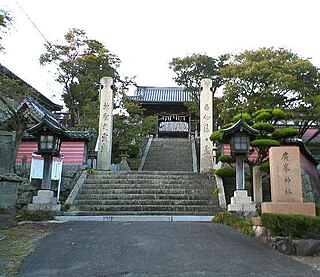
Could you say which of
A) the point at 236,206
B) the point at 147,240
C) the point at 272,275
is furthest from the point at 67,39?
the point at 272,275

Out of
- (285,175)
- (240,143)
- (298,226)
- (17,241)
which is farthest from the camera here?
(240,143)

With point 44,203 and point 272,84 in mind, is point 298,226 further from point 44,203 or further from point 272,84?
point 272,84

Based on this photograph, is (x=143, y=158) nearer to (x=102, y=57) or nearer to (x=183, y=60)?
(x=102, y=57)

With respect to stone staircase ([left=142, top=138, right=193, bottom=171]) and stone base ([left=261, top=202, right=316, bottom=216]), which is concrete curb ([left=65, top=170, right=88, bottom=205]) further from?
stone base ([left=261, top=202, right=316, bottom=216])

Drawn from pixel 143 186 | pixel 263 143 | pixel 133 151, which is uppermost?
pixel 133 151

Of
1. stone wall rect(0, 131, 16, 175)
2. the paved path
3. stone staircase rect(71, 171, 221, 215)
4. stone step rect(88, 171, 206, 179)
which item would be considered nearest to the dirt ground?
the paved path

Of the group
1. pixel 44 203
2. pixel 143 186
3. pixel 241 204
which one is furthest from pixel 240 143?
pixel 44 203

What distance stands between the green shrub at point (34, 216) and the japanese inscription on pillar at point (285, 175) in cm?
656

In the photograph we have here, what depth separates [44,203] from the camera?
35.3 feet

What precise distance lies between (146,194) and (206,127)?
18.1 ft

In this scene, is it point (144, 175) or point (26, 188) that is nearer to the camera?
point (26, 188)

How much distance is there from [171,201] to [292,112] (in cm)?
1189

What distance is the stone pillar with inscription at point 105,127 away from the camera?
17.0m

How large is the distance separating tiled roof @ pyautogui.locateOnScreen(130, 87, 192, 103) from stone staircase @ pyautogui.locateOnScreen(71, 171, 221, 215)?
2155 centimetres
